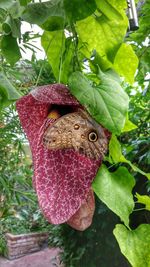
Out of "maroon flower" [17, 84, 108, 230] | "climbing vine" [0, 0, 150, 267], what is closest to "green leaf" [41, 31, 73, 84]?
"climbing vine" [0, 0, 150, 267]

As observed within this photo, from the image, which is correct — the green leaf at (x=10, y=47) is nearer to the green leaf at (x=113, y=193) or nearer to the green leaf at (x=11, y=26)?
the green leaf at (x=11, y=26)

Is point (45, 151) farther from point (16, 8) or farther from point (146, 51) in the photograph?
point (146, 51)

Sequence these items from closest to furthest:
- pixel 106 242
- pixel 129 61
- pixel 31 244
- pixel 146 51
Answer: pixel 129 61 < pixel 146 51 < pixel 106 242 < pixel 31 244

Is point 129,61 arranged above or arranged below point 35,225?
above

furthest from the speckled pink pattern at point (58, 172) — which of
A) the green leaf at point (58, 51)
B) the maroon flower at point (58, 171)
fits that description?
the green leaf at point (58, 51)

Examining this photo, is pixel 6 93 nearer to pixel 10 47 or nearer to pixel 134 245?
pixel 10 47

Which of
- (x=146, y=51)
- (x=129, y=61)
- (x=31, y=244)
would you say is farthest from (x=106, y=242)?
(x=31, y=244)
